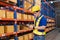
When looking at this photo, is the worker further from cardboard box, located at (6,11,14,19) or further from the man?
cardboard box, located at (6,11,14,19)

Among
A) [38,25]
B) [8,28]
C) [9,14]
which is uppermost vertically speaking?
[9,14]

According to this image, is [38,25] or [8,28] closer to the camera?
[38,25]

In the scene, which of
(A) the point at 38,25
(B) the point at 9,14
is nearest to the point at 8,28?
(B) the point at 9,14

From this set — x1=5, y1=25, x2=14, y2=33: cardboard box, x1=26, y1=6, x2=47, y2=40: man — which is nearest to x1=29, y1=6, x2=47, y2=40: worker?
x1=26, y1=6, x2=47, y2=40: man

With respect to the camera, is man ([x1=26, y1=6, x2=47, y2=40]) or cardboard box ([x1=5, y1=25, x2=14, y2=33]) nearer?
man ([x1=26, y1=6, x2=47, y2=40])

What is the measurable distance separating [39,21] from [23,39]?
2.67m

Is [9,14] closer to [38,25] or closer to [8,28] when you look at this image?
[8,28]

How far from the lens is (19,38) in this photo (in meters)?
6.41

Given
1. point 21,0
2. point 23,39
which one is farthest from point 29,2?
point 23,39

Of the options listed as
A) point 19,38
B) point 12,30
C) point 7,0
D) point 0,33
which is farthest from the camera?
point 19,38

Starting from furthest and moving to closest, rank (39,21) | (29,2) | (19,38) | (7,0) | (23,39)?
(29,2) < (23,39) < (19,38) < (7,0) < (39,21)

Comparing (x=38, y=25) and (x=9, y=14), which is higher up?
(x=9, y=14)

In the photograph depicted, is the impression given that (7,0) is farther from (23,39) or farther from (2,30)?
(23,39)

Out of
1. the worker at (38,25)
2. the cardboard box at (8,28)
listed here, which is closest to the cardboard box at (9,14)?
the cardboard box at (8,28)
